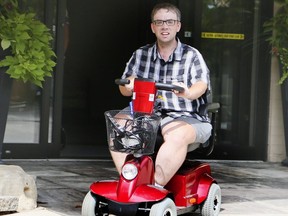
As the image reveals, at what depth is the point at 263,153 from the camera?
8.23 m

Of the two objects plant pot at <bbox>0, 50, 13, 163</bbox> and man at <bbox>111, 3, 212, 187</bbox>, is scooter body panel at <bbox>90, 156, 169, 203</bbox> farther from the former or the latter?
plant pot at <bbox>0, 50, 13, 163</bbox>

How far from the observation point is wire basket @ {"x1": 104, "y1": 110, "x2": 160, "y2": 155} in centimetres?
411

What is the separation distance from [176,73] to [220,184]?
1943 mm

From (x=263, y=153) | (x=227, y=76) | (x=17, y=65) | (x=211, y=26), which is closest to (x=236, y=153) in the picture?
(x=263, y=153)

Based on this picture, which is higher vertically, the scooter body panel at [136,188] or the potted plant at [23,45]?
the potted plant at [23,45]

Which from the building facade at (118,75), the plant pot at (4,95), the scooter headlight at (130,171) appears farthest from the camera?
the building facade at (118,75)

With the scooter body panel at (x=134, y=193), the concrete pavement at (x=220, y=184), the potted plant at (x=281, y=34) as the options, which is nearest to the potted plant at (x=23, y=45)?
the concrete pavement at (x=220, y=184)

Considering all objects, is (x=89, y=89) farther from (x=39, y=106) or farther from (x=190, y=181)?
(x=190, y=181)

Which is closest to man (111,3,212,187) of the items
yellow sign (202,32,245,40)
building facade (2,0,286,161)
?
building facade (2,0,286,161)

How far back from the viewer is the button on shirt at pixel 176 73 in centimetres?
463

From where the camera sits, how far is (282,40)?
305 inches

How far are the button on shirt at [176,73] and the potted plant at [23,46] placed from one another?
3.38 ft

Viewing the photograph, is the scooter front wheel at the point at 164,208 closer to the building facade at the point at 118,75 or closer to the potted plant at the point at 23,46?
the potted plant at the point at 23,46

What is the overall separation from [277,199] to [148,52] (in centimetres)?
182
